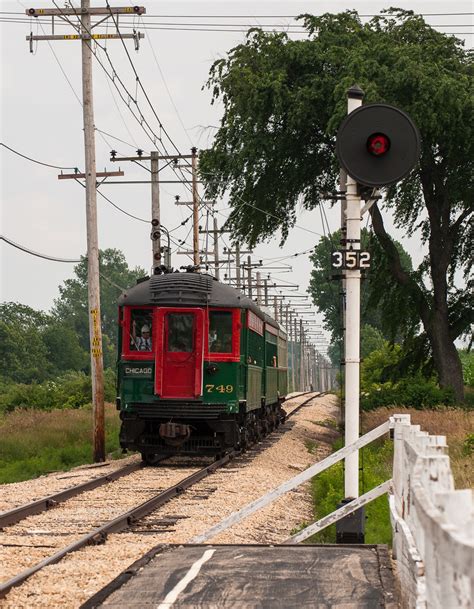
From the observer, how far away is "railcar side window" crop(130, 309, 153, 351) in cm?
2106

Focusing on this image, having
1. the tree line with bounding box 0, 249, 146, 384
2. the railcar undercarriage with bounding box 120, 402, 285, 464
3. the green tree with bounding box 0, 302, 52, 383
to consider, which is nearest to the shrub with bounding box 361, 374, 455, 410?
the railcar undercarriage with bounding box 120, 402, 285, 464

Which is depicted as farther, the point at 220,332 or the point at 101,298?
the point at 101,298

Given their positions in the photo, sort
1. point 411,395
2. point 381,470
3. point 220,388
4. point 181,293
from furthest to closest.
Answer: point 411,395
point 220,388
point 181,293
point 381,470

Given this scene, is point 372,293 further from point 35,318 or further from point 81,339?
point 81,339

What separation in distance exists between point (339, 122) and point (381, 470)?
12.2 meters

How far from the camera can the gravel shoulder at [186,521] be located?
28.9ft

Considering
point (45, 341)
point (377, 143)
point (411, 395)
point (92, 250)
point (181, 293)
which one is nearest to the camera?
point (377, 143)

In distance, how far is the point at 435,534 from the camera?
3971mm

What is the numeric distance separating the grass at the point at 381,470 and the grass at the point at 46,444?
612 centimetres

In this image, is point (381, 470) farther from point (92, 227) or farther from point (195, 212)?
point (195, 212)

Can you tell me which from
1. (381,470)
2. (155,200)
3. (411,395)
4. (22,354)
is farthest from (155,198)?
(22,354)

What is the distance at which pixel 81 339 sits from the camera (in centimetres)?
14762

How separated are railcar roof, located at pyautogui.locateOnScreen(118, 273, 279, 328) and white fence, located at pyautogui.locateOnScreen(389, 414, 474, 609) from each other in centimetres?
1359

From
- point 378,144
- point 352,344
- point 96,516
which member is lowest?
point 96,516
